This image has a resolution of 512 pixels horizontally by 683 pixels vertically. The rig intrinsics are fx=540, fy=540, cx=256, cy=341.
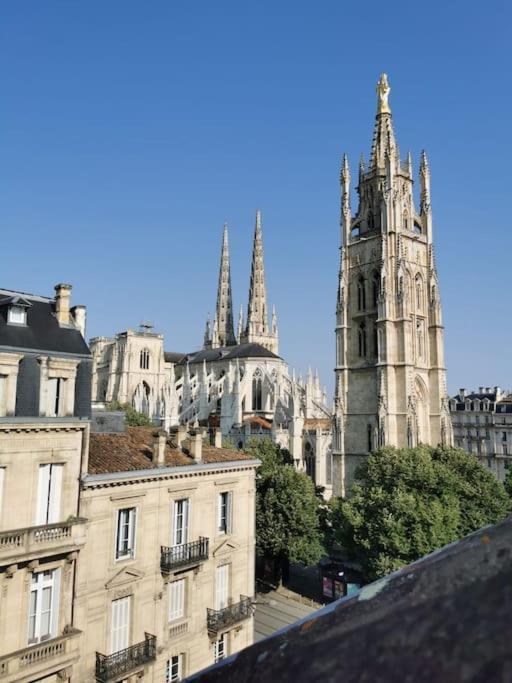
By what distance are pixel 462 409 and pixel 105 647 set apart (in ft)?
231

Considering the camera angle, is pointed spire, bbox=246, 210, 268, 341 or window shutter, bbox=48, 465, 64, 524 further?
pointed spire, bbox=246, 210, 268, 341

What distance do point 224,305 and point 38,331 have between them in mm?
99573

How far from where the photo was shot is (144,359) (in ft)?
304

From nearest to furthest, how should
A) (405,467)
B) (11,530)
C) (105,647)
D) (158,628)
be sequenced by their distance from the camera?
(11,530), (105,647), (158,628), (405,467)

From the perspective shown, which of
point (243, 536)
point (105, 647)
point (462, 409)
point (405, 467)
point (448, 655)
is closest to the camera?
point (448, 655)

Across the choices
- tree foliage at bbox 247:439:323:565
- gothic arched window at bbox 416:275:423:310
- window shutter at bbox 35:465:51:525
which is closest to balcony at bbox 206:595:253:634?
window shutter at bbox 35:465:51:525

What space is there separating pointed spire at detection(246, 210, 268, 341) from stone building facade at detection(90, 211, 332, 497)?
0.20m

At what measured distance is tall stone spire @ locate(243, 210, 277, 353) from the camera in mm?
105188

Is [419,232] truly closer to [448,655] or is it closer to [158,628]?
[158,628]

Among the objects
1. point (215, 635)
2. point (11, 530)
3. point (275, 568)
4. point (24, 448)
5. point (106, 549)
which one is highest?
point (24, 448)

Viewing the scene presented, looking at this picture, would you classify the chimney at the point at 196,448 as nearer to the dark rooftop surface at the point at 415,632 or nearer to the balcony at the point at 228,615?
the balcony at the point at 228,615

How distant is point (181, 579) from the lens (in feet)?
61.6

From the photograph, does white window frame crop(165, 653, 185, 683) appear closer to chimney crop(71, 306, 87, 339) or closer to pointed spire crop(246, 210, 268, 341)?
chimney crop(71, 306, 87, 339)

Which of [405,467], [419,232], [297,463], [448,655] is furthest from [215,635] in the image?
[419,232]
